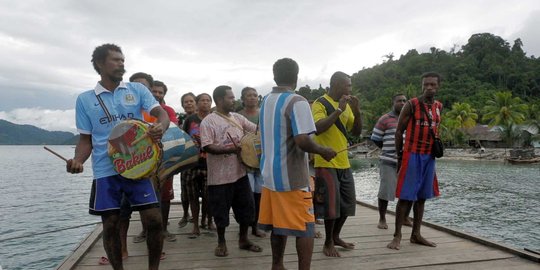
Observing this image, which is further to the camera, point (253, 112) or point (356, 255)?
point (253, 112)

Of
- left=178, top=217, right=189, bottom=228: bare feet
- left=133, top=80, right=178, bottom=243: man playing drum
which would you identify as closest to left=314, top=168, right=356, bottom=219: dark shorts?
left=133, top=80, right=178, bottom=243: man playing drum

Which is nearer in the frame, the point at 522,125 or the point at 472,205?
the point at 472,205

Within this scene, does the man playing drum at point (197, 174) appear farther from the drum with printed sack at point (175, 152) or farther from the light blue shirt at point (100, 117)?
the light blue shirt at point (100, 117)

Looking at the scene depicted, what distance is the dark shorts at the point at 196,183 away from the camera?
5719mm

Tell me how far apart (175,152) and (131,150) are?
760 millimetres

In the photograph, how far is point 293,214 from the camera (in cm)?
330

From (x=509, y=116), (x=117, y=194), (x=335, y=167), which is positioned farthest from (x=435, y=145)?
(x=509, y=116)

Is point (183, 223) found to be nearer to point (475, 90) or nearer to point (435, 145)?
point (435, 145)

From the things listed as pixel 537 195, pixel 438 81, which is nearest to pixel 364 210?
pixel 438 81

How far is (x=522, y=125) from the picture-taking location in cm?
5072

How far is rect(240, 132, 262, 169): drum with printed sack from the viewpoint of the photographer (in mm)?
4668

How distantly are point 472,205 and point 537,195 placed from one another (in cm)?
585

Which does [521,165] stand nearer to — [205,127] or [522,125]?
[522,125]

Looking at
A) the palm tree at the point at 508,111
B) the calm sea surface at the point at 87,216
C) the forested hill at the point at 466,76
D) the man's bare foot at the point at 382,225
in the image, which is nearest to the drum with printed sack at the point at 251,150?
the man's bare foot at the point at 382,225
